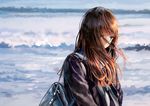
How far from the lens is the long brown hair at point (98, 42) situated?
324 centimetres

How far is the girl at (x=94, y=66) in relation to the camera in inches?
126

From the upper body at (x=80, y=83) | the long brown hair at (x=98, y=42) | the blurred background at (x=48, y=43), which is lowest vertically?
the blurred background at (x=48, y=43)

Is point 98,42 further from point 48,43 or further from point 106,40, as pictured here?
point 48,43

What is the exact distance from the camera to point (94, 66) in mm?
3227

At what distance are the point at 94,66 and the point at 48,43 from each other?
196 centimetres

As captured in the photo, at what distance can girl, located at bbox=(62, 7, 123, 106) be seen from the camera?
319 centimetres

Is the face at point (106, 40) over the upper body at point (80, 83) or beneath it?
over

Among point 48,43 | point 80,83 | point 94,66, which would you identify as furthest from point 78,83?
point 48,43

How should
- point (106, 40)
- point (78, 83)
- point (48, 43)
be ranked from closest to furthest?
1. point (78, 83)
2. point (106, 40)
3. point (48, 43)

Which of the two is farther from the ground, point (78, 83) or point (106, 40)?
point (106, 40)

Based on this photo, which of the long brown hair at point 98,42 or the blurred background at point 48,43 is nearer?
the long brown hair at point 98,42

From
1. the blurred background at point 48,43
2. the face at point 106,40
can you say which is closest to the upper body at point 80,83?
the face at point 106,40

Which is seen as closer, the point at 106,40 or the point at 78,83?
the point at 78,83

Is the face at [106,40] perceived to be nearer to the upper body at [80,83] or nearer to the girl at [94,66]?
the girl at [94,66]
